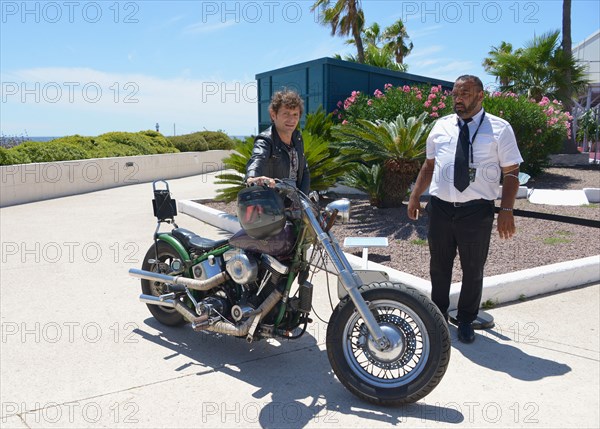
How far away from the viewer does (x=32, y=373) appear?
354 centimetres

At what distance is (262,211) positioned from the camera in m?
3.18

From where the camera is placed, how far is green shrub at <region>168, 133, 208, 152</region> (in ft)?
75.4

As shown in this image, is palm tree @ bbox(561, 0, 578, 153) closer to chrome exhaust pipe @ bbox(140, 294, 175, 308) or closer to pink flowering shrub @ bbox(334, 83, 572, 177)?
pink flowering shrub @ bbox(334, 83, 572, 177)

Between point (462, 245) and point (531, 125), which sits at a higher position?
point (531, 125)

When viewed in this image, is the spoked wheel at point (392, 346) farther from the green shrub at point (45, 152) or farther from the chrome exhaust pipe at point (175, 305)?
the green shrub at point (45, 152)

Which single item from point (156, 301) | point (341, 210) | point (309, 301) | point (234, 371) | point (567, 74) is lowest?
point (234, 371)

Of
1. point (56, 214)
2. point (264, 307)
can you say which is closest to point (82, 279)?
point (264, 307)

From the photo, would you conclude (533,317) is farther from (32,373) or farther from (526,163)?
(526,163)

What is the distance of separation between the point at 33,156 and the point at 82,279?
9.55 metres

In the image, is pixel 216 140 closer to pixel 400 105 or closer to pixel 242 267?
pixel 400 105

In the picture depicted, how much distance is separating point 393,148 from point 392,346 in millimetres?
5457

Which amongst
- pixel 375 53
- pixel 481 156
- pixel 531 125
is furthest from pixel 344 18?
pixel 481 156

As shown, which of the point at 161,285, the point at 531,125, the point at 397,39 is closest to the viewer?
the point at 161,285

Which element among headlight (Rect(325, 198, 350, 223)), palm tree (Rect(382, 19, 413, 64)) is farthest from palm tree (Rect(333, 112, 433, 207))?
palm tree (Rect(382, 19, 413, 64))
